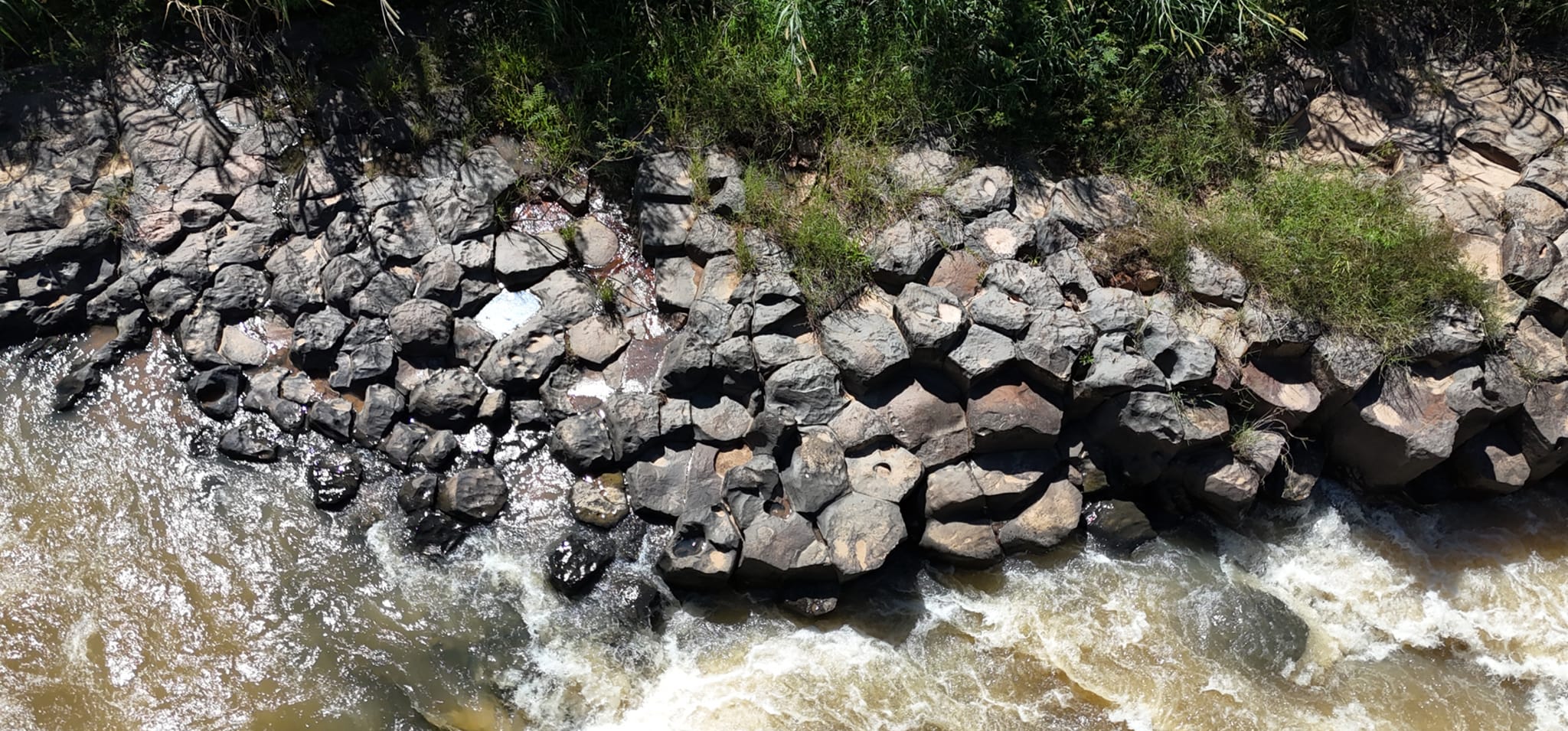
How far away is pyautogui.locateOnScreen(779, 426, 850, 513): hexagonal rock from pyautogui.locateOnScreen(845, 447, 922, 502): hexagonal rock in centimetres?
5

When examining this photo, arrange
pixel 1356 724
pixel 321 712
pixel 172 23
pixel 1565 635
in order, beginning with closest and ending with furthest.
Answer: pixel 321 712 < pixel 1356 724 < pixel 1565 635 < pixel 172 23

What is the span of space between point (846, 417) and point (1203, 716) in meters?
1.87

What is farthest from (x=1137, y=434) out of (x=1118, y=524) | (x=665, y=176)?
(x=665, y=176)

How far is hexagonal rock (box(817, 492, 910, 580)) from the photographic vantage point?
14.2ft

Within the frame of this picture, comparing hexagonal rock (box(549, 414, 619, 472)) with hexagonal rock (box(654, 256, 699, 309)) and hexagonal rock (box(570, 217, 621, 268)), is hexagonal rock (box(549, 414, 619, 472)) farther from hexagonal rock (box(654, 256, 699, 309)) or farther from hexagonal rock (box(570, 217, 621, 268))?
hexagonal rock (box(570, 217, 621, 268))

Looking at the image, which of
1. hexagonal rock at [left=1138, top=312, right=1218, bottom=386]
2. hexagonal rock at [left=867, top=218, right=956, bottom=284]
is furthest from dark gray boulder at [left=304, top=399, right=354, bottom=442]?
hexagonal rock at [left=1138, top=312, right=1218, bottom=386]

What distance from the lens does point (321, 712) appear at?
13.1 feet

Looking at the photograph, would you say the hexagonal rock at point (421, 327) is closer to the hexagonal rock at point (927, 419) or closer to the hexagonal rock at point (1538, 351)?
the hexagonal rock at point (927, 419)

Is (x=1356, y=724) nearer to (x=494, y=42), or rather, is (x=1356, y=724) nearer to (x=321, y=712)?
(x=321, y=712)

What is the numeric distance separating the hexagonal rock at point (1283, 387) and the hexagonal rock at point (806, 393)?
1.84 meters

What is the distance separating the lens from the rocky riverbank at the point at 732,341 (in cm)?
456

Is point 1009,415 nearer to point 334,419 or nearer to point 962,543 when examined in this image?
point 962,543

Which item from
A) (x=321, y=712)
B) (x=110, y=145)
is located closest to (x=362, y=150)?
(x=110, y=145)

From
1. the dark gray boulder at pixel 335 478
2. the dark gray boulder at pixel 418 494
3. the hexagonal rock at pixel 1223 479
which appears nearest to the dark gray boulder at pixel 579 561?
the dark gray boulder at pixel 418 494
